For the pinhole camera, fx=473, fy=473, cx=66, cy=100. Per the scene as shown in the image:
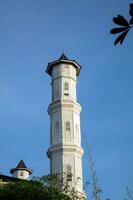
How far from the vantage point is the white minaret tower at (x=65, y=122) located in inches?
1964

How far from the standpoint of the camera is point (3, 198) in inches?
910

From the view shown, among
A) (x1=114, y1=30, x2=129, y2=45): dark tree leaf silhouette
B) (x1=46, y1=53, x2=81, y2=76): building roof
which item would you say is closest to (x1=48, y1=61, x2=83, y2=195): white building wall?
(x1=46, y1=53, x2=81, y2=76): building roof

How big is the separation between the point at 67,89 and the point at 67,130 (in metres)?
5.36

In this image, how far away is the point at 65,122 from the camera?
5241cm

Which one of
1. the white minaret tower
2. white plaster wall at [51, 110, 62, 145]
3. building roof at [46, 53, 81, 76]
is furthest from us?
building roof at [46, 53, 81, 76]

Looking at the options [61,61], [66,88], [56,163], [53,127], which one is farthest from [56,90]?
[56,163]

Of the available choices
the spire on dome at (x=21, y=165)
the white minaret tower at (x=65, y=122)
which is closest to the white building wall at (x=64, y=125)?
the white minaret tower at (x=65, y=122)

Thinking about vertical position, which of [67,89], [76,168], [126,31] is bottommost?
[126,31]

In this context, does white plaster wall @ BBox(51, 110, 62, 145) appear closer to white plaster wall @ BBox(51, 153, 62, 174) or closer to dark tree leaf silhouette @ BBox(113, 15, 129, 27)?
white plaster wall @ BBox(51, 153, 62, 174)

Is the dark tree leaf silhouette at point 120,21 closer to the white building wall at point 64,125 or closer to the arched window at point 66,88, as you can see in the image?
the white building wall at point 64,125

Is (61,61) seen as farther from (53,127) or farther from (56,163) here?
(56,163)

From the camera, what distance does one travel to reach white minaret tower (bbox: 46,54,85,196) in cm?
4988

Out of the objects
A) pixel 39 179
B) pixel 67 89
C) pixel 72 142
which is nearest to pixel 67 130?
pixel 72 142

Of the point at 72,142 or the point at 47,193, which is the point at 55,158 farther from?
the point at 47,193
